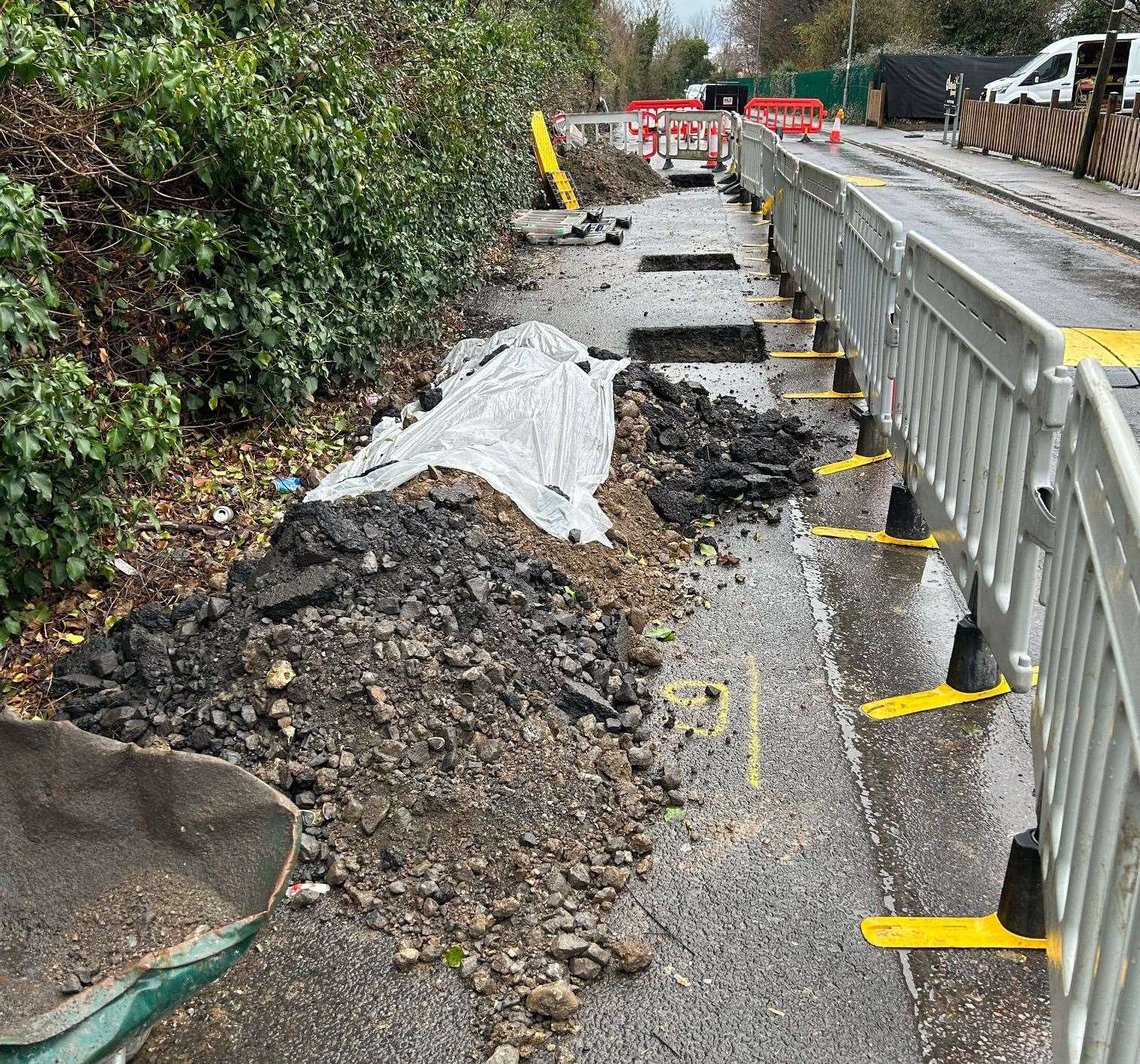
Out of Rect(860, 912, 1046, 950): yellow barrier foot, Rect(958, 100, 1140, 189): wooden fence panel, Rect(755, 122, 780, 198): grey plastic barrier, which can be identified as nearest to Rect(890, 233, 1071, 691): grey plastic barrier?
Rect(860, 912, 1046, 950): yellow barrier foot

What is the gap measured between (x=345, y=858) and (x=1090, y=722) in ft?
7.14

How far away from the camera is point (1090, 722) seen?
214 cm

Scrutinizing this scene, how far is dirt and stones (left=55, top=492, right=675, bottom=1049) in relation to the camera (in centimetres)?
303

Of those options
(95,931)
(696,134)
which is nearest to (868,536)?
(95,931)

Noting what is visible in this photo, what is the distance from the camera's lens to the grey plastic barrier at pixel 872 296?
5.47 metres

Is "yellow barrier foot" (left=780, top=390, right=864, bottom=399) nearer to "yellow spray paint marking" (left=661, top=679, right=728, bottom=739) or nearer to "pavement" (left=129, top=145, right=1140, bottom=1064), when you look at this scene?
"pavement" (left=129, top=145, right=1140, bottom=1064)

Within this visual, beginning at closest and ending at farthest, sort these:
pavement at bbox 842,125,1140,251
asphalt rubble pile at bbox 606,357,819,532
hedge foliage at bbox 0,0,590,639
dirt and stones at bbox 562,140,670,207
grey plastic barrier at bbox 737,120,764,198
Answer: hedge foliage at bbox 0,0,590,639 → asphalt rubble pile at bbox 606,357,819,532 → pavement at bbox 842,125,1140,251 → grey plastic barrier at bbox 737,120,764,198 → dirt and stones at bbox 562,140,670,207

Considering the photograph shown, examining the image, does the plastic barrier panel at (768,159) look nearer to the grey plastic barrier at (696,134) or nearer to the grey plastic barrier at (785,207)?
the grey plastic barrier at (785,207)

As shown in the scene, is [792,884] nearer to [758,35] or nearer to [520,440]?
[520,440]

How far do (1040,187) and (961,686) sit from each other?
19.3 meters

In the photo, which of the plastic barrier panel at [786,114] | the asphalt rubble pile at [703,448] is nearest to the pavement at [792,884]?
the asphalt rubble pile at [703,448]

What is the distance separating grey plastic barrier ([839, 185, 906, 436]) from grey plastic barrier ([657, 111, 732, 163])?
18.8 m

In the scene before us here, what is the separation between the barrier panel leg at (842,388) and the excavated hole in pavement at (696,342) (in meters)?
1.76

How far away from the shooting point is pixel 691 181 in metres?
23.0
